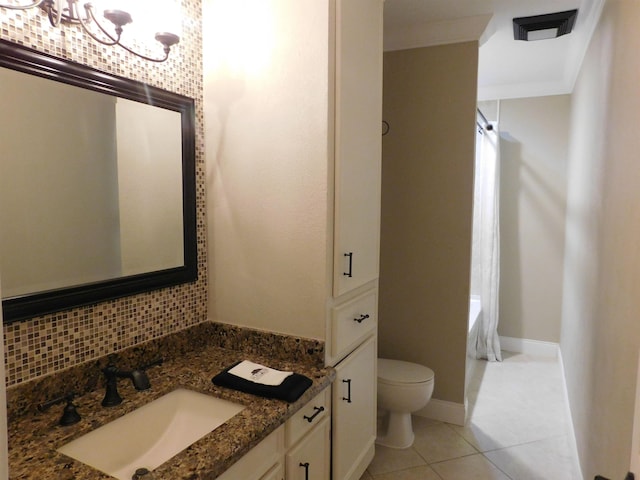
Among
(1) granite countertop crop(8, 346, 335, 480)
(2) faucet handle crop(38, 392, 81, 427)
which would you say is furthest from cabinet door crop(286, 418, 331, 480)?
(2) faucet handle crop(38, 392, 81, 427)

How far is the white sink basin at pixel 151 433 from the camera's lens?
46.2 inches

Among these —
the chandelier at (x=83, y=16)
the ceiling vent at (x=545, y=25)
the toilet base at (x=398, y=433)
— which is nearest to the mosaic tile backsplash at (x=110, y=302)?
the chandelier at (x=83, y=16)

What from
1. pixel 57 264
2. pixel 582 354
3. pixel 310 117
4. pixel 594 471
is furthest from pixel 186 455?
pixel 582 354

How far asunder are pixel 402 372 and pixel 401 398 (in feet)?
0.53

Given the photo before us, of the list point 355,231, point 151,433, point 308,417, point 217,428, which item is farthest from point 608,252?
point 151,433

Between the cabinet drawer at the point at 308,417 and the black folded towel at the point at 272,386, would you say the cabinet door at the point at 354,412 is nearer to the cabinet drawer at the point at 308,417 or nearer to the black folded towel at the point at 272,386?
the cabinet drawer at the point at 308,417

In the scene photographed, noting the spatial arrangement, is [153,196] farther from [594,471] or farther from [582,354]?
[582,354]

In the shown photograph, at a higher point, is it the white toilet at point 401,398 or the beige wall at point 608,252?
the beige wall at point 608,252

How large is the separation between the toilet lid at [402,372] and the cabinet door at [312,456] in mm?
885

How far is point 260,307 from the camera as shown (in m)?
1.78

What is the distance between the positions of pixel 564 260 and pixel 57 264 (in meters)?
3.81

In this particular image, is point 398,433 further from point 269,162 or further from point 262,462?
point 269,162

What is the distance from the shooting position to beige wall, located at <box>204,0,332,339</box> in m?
1.60

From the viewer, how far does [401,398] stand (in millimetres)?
2473
